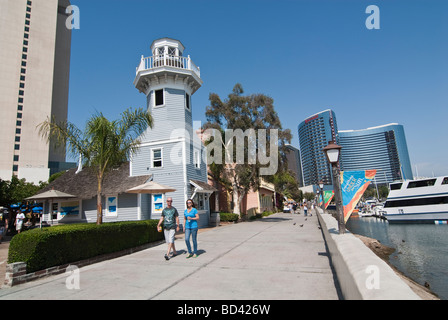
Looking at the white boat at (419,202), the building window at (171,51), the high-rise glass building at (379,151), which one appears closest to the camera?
the building window at (171,51)

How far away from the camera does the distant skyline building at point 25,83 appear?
7125cm

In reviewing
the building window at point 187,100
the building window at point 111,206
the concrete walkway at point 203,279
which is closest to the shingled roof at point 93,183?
the building window at point 111,206

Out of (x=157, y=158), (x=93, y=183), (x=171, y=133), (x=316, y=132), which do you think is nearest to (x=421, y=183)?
(x=171, y=133)

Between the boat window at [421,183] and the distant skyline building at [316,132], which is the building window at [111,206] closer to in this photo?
the boat window at [421,183]

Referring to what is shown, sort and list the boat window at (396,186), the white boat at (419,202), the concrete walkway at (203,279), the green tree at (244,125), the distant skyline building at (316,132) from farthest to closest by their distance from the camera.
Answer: the distant skyline building at (316,132), the boat window at (396,186), the white boat at (419,202), the green tree at (244,125), the concrete walkway at (203,279)

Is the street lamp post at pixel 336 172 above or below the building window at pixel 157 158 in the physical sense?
below

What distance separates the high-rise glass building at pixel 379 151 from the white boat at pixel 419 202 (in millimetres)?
127012

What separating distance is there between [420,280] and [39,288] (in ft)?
40.3

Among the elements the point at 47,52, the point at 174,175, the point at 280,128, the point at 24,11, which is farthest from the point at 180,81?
the point at 24,11

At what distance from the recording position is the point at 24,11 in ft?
254

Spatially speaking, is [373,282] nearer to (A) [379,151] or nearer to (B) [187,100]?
(B) [187,100]

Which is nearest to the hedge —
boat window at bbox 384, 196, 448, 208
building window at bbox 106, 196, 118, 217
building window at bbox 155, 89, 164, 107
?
building window at bbox 106, 196, 118, 217

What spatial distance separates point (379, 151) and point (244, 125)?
541 feet
